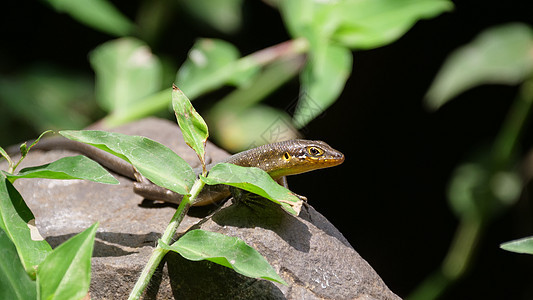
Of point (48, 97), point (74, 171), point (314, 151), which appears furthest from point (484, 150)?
point (74, 171)

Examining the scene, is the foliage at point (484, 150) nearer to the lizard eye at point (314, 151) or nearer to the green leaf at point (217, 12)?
the green leaf at point (217, 12)

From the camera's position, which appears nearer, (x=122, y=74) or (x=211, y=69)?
(x=211, y=69)

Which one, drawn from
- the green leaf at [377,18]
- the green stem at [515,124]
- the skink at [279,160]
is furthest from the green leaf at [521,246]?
the green stem at [515,124]

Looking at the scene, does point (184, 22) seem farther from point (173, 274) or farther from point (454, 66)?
point (173, 274)

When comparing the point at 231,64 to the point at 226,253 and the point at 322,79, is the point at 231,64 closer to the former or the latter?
the point at 322,79

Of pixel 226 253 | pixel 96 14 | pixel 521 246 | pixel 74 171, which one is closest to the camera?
pixel 226 253

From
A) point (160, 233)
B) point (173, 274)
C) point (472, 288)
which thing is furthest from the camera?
point (472, 288)

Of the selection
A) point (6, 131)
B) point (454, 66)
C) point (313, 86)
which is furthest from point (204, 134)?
point (6, 131)
